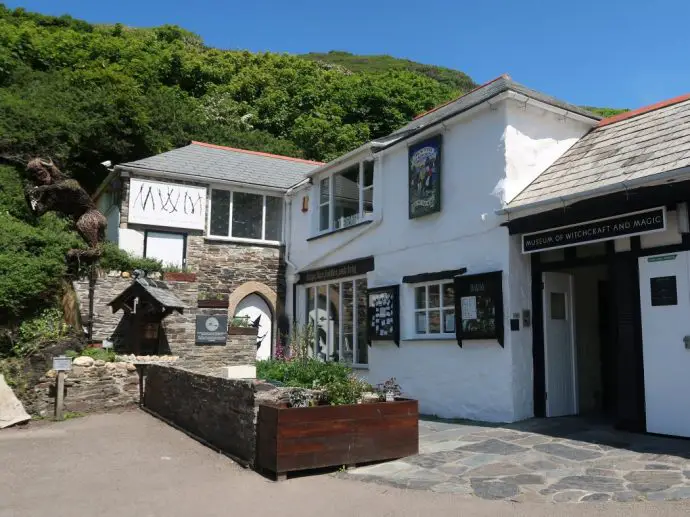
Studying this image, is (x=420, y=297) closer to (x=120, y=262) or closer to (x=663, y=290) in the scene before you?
(x=663, y=290)

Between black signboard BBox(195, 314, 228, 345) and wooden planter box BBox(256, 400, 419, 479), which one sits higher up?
black signboard BBox(195, 314, 228, 345)

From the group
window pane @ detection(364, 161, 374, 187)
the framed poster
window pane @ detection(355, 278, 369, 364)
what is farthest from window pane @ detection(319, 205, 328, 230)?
the framed poster

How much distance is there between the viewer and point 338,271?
15.6 meters

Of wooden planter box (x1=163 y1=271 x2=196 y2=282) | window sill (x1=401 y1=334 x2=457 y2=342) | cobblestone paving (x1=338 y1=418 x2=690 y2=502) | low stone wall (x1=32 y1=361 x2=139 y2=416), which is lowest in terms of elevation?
cobblestone paving (x1=338 y1=418 x2=690 y2=502)

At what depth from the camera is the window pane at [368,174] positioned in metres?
15.0

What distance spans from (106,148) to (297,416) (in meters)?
24.8

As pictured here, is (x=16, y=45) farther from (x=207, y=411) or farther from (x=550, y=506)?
(x=550, y=506)


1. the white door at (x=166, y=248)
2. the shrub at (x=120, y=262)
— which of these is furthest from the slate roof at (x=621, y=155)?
the white door at (x=166, y=248)

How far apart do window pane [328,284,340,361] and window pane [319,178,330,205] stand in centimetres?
243

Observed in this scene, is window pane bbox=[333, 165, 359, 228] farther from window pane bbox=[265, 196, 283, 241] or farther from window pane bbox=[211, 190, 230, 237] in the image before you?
Answer: window pane bbox=[211, 190, 230, 237]

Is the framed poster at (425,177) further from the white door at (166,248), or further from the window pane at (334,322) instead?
the white door at (166,248)

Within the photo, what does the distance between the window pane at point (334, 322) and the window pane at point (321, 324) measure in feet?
0.67

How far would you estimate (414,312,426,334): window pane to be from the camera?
1271 centimetres

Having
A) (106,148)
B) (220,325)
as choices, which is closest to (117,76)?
(106,148)
